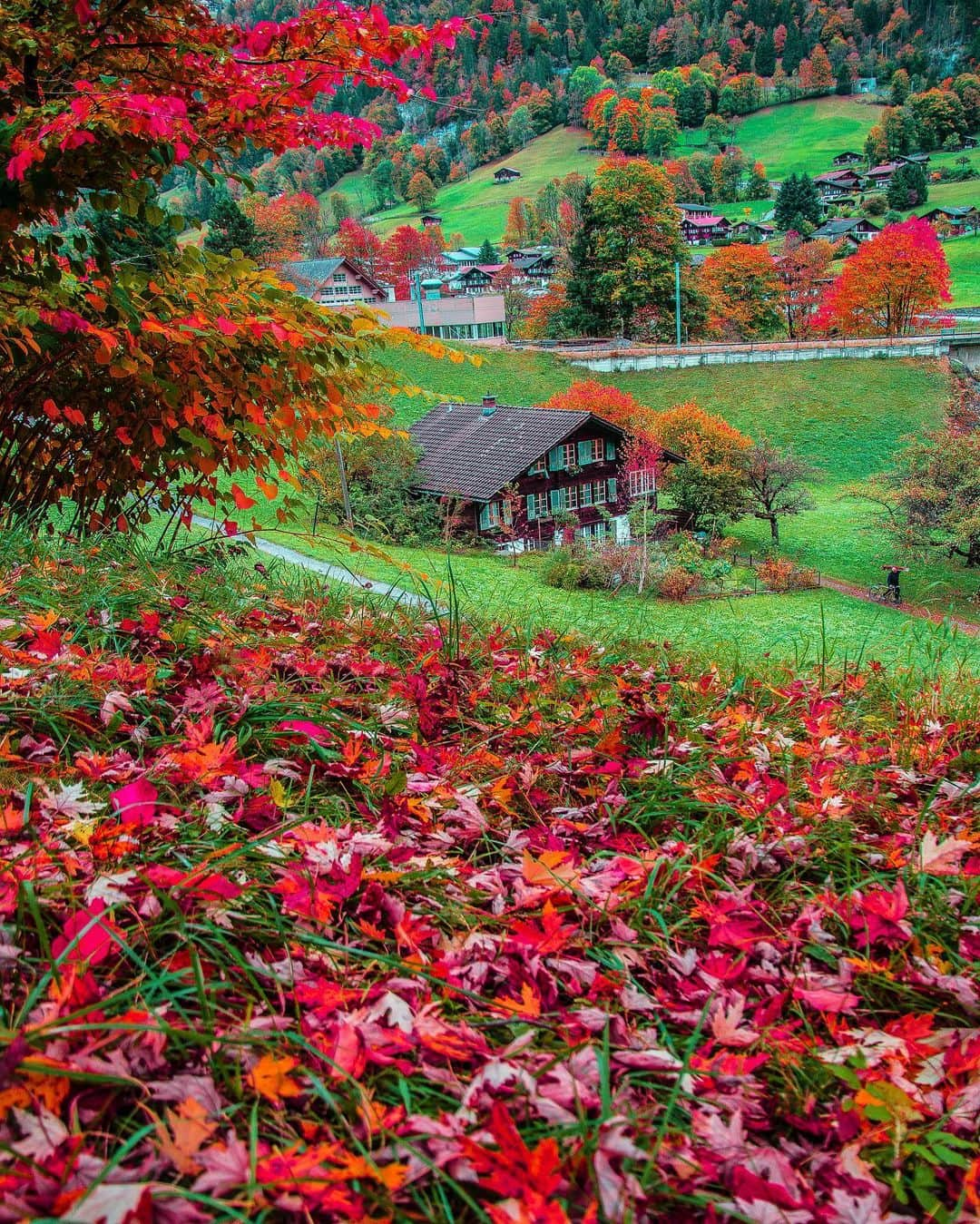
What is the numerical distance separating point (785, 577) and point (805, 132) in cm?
10457

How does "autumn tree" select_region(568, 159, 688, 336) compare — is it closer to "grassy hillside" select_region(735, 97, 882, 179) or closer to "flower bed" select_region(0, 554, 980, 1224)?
"flower bed" select_region(0, 554, 980, 1224)

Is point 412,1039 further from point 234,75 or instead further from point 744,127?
point 744,127

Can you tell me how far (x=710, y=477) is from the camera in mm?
25281

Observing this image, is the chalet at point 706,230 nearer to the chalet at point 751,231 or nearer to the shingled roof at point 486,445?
the chalet at point 751,231

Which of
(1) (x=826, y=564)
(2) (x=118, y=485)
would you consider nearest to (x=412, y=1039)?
(2) (x=118, y=485)

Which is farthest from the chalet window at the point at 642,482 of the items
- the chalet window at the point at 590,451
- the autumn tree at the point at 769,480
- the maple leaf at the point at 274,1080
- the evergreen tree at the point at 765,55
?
the evergreen tree at the point at 765,55

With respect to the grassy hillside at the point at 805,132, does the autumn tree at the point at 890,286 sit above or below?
below

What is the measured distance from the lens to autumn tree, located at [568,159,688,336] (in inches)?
1891

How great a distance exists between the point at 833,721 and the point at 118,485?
3381mm

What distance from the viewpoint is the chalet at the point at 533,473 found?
24875 mm

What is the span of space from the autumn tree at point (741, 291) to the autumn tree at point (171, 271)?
1969 inches

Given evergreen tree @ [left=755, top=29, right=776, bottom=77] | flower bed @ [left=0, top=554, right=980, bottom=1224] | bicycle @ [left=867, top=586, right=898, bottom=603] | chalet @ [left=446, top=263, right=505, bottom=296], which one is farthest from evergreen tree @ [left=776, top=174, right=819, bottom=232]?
flower bed @ [left=0, top=554, right=980, bottom=1224]

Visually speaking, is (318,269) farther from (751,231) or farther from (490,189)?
(490,189)

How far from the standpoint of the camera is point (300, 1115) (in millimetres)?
1141
